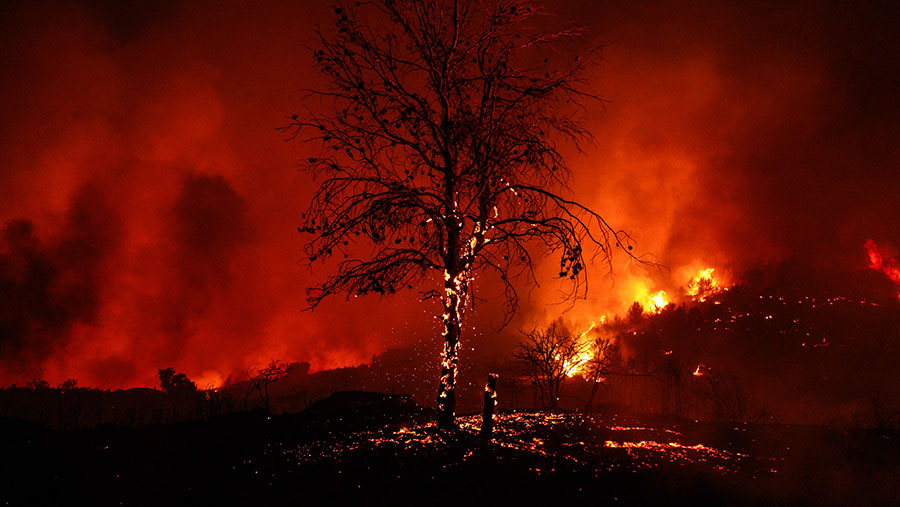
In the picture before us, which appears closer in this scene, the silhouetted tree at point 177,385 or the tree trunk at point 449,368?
the tree trunk at point 449,368

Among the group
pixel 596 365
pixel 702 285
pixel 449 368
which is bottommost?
pixel 596 365

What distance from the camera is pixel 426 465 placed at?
644 centimetres

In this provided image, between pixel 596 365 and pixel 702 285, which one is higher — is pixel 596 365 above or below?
below

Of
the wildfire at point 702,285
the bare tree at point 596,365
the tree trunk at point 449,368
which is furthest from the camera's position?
the wildfire at point 702,285

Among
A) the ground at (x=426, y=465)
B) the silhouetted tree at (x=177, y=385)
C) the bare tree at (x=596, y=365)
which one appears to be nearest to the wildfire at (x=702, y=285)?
the bare tree at (x=596, y=365)

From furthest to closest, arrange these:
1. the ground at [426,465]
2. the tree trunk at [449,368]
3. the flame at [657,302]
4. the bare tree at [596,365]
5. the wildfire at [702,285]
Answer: the flame at [657,302]
the wildfire at [702,285]
the bare tree at [596,365]
the tree trunk at [449,368]
the ground at [426,465]

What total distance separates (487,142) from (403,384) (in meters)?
31.8

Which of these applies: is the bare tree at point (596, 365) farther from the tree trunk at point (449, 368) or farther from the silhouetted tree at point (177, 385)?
the silhouetted tree at point (177, 385)

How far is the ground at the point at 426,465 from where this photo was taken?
558cm

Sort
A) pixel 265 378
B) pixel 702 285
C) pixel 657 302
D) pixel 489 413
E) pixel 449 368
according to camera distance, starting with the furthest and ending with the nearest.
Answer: pixel 657 302
pixel 702 285
pixel 265 378
pixel 449 368
pixel 489 413

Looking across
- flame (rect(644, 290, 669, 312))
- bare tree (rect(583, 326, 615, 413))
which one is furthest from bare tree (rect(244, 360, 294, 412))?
flame (rect(644, 290, 669, 312))

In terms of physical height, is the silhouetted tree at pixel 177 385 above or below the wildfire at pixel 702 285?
below

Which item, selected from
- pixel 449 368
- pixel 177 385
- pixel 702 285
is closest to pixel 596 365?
pixel 449 368

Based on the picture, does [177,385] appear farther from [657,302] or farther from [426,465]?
[657,302]
